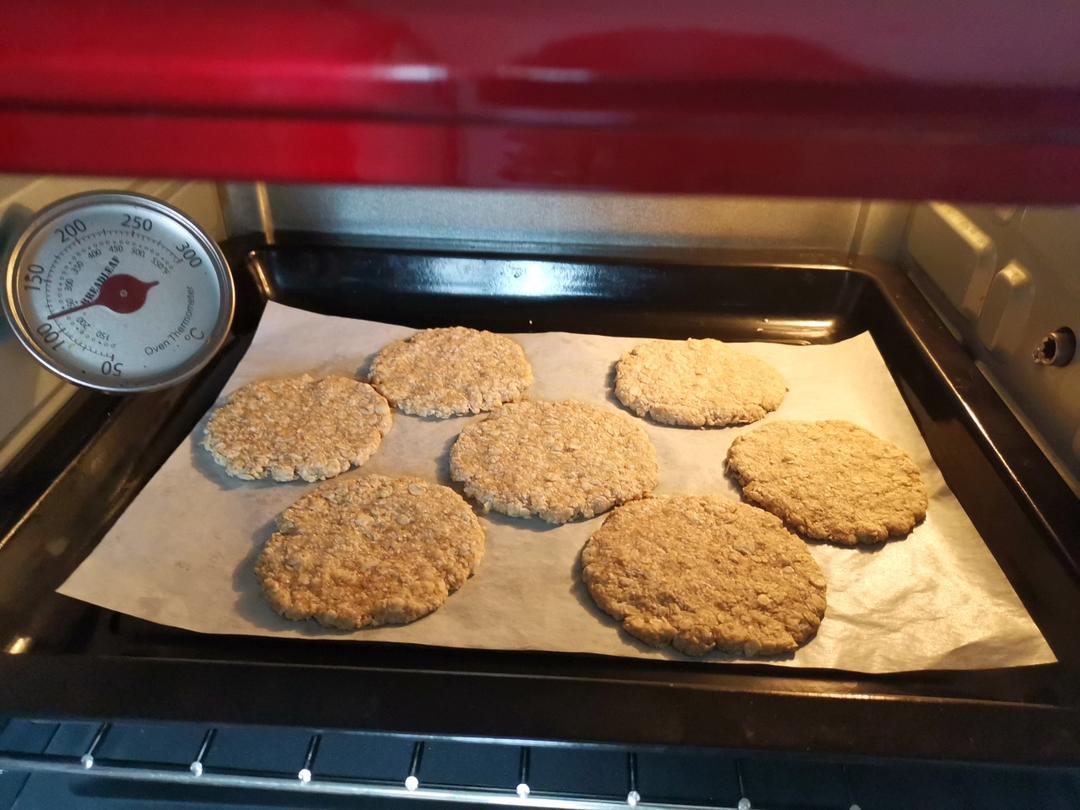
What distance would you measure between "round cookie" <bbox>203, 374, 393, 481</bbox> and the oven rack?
0.42 meters

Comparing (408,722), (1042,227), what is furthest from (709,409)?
(408,722)

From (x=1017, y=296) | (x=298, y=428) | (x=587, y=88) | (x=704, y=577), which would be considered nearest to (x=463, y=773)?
(x=704, y=577)

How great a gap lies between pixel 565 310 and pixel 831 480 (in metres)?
0.63

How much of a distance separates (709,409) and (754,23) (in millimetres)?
966

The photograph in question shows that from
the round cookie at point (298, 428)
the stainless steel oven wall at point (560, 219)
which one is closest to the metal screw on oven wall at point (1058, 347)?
the stainless steel oven wall at point (560, 219)

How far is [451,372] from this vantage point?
4.53ft

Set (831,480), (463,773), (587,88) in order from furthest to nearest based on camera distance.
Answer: (831,480) → (463,773) → (587,88)

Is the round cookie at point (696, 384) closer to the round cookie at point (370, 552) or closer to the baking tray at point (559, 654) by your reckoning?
the baking tray at point (559, 654)

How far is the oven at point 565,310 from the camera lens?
40 cm

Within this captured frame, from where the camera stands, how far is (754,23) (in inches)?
15.2

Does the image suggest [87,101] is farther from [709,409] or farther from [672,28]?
[709,409]

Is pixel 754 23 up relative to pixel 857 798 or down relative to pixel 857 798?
up

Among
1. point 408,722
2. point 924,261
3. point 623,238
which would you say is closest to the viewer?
point 408,722

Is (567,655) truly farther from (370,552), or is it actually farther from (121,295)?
(121,295)
